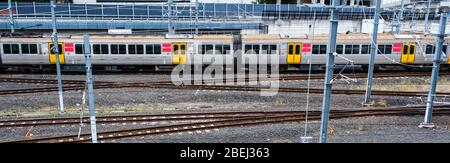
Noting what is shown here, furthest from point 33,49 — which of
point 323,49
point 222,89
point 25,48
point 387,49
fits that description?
point 387,49

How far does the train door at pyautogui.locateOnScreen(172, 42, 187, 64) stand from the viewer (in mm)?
25000

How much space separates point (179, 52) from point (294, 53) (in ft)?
23.5

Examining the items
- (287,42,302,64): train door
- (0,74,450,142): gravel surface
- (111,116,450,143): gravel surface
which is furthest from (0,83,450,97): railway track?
(111,116,450,143): gravel surface

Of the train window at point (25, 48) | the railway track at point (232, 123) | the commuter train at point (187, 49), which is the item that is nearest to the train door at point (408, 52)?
the commuter train at point (187, 49)

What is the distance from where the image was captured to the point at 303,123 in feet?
53.2

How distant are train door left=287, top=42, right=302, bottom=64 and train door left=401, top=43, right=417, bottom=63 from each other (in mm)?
6438

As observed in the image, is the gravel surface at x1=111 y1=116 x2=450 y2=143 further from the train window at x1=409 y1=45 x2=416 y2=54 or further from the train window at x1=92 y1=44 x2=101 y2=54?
the train window at x1=92 y1=44 x2=101 y2=54

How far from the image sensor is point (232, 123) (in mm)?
16016

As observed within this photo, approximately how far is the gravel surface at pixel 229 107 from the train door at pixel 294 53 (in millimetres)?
2390

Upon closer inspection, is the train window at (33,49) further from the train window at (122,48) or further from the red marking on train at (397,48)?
the red marking on train at (397,48)

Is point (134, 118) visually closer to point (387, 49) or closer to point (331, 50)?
point (331, 50)

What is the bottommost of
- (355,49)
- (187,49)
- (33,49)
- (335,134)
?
(335,134)
